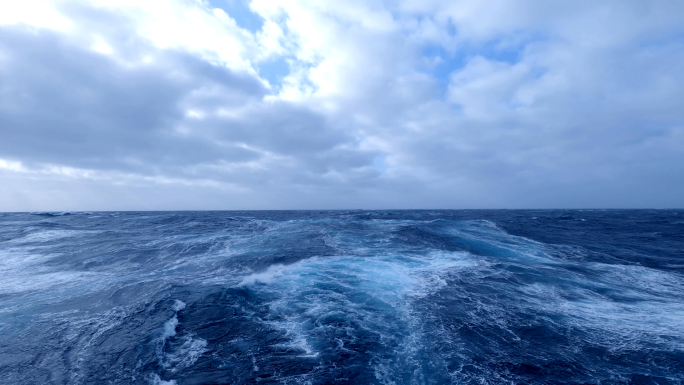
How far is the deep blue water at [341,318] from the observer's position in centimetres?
964

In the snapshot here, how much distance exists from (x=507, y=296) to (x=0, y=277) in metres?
30.1

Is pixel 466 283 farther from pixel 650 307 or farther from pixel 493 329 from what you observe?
pixel 650 307

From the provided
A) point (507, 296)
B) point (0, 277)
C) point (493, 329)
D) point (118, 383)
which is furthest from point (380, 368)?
point (0, 277)

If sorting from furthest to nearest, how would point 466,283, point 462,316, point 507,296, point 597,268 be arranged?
1. point 597,268
2. point 466,283
3. point 507,296
4. point 462,316

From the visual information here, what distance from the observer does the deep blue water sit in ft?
31.6

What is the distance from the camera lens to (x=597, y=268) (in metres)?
21.6

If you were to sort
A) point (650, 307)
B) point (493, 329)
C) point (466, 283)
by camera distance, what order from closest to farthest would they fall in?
point (493, 329)
point (650, 307)
point (466, 283)

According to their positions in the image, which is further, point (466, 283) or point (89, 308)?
Result: point (466, 283)

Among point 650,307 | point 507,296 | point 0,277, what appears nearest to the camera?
point 650,307

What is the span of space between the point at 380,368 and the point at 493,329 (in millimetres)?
5429

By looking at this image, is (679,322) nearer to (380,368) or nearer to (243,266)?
(380,368)

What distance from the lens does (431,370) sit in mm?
9656

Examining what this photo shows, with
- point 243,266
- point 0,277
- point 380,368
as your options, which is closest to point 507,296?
point 380,368

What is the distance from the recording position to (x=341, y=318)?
1330 cm
